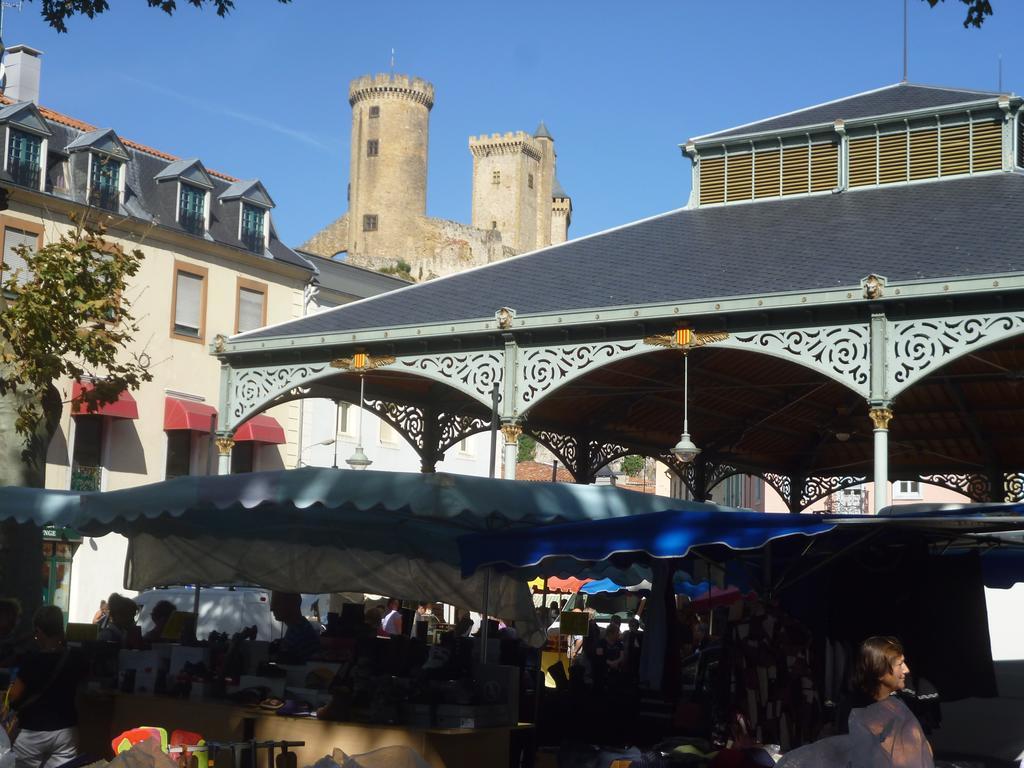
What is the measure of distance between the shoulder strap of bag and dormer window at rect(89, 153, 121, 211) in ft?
84.7

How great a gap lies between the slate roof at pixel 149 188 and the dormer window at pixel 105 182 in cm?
26

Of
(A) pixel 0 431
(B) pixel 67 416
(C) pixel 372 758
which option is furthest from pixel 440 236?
(C) pixel 372 758

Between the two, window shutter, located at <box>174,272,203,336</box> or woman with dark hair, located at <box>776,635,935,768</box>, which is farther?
window shutter, located at <box>174,272,203,336</box>

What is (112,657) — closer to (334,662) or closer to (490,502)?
(334,662)

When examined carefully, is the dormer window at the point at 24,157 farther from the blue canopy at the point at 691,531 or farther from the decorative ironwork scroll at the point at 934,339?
the blue canopy at the point at 691,531

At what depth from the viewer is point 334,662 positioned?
1084cm

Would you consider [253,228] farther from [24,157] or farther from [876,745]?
[876,745]

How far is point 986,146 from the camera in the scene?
Answer: 20859 millimetres

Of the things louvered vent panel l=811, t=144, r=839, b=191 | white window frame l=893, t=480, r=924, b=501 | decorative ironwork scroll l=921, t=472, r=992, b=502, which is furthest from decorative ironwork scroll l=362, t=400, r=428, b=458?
white window frame l=893, t=480, r=924, b=501

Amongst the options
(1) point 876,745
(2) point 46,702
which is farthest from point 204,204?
(1) point 876,745

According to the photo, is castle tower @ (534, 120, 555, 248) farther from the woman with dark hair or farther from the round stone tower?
the woman with dark hair

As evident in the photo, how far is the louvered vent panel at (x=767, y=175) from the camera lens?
75.4ft

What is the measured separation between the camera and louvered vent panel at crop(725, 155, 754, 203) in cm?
2333

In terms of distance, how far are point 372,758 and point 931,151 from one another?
54.5ft
